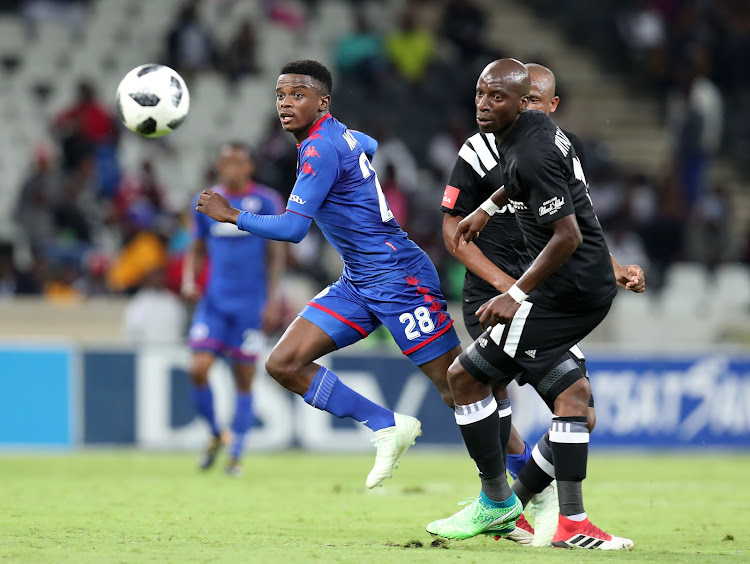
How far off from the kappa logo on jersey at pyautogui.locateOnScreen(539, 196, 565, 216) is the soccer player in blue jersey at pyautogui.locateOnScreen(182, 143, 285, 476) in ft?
16.3

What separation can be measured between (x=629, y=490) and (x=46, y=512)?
4619 millimetres

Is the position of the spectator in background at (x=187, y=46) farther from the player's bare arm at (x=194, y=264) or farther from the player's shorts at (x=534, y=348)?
the player's shorts at (x=534, y=348)

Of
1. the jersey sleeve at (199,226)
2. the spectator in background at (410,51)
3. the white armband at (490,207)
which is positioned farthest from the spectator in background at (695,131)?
the white armband at (490,207)

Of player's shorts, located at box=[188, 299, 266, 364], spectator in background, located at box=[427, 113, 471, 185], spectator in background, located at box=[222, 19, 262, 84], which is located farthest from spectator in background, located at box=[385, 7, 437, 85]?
player's shorts, located at box=[188, 299, 266, 364]

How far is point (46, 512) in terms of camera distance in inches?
298

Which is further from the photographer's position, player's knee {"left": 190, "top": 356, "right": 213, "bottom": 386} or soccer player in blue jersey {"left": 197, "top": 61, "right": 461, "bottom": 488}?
player's knee {"left": 190, "top": 356, "right": 213, "bottom": 386}

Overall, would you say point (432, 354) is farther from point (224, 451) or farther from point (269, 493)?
point (224, 451)

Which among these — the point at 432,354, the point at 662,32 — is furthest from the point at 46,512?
the point at 662,32

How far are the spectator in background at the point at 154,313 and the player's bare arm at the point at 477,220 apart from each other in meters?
7.90

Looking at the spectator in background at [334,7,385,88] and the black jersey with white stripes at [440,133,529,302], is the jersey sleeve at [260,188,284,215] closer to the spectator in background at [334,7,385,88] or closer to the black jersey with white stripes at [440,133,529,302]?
the black jersey with white stripes at [440,133,529,302]

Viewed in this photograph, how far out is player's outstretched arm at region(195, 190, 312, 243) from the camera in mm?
6383

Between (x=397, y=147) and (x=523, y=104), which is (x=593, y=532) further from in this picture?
(x=397, y=147)

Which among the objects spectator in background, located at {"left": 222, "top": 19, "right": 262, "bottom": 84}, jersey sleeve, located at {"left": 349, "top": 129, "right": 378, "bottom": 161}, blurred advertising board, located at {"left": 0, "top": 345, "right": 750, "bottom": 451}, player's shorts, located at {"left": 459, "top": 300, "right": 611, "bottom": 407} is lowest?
blurred advertising board, located at {"left": 0, "top": 345, "right": 750, "bottom": 451}

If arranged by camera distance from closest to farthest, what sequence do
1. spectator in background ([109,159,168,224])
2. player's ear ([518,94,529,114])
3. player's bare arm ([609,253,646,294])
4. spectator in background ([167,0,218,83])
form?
player's ear ([518,94,529,114]), player's bare arm ([609,253,646,294]), spectator in background ([109,159,168,224]), spectator in background ([167,0,218,83])
